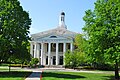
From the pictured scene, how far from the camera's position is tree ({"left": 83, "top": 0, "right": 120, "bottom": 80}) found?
91.7ft

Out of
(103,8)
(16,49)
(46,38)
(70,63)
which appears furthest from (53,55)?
(103,8)

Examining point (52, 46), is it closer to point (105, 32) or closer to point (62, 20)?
point (62, 20)

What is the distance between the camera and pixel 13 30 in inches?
1359

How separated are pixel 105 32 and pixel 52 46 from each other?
5209 cm

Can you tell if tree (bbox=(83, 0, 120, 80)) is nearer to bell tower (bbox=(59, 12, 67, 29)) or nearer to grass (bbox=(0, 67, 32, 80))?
grass (bbox=(0, 67, 32, 80))

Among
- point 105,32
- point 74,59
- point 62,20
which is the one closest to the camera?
point 105,32

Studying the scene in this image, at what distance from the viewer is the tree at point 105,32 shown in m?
28.0

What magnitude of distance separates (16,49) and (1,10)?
17.6 ft

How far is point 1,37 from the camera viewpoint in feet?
110

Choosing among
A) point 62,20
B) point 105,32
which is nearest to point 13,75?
point 105,32

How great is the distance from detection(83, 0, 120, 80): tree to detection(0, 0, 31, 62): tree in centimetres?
952

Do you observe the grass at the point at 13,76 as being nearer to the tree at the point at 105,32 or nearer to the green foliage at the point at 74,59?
the tree at the point at 105,32

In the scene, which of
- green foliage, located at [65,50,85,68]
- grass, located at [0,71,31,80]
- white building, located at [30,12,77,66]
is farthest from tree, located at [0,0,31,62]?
white building, located at [30,12,77,66]

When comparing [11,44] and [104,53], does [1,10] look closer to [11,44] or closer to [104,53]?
[11,44]
